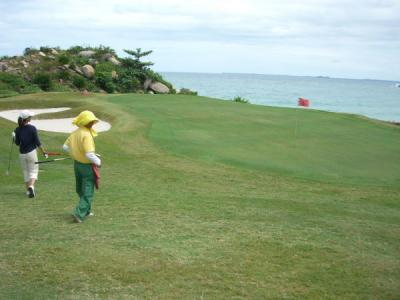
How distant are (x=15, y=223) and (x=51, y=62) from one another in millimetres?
33583


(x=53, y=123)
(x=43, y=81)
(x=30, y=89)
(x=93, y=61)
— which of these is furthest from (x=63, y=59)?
(x=53, y=123)

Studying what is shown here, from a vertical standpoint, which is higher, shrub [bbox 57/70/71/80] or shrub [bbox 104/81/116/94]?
shrub [bbox 57/70/71/80]

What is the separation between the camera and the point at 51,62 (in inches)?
1555

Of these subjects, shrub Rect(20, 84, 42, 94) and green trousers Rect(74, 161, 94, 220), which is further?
shrub Rect(20, 84, 42, 94)

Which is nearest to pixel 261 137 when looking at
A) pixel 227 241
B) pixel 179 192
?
pixel 179 192

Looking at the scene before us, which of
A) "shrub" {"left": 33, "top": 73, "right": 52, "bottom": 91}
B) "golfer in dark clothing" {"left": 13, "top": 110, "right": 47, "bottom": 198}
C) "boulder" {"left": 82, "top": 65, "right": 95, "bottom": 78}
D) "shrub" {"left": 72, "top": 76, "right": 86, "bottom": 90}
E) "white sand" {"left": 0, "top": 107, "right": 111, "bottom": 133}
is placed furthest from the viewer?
"boulder" {"left": 82, "top": 65, "right": 95, "bottom": 78}

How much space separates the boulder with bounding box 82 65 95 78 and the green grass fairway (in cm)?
2159

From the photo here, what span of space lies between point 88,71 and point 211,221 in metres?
32.5

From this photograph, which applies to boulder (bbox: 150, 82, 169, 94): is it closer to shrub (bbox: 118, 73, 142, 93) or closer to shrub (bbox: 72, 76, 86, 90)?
shrub (bbox: 118, 73, 142, 93)

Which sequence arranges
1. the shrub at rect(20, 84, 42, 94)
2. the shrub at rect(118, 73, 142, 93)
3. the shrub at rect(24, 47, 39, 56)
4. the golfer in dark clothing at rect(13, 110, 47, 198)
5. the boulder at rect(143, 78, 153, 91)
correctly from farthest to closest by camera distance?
the shrub at rect(24, 47, 39, 56) → the boulder at rect(143, 78, 153, 91) → the shrub at rect(118, 73, 142, 93) → the shrub at rect(20, 84, 42, 94) → the golfer in dark clothing at rect(13, 110, 47, 198)

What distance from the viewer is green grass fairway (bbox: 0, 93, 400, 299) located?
5.99m

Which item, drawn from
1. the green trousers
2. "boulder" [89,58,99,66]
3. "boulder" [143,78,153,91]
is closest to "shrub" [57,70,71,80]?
"boulder" [89,58,99,66]

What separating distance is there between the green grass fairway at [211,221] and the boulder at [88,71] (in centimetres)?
2159

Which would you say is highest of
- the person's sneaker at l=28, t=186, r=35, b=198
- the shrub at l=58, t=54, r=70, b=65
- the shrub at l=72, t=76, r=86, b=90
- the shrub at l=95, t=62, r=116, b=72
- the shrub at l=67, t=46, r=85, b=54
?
the shrub at l=67, t=46, r=85, b=54
